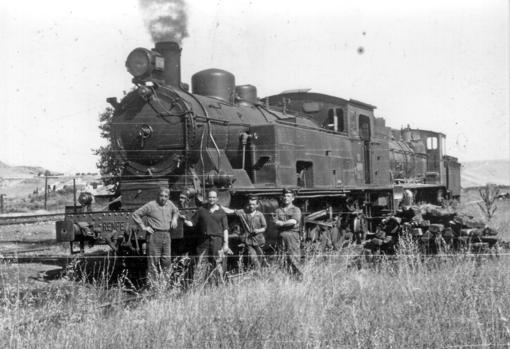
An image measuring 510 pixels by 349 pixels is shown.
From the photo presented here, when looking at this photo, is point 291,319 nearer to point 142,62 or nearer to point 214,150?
point 214,150

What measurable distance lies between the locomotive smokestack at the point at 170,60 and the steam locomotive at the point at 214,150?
0.06ft

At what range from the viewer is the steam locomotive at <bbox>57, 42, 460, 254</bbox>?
898cm

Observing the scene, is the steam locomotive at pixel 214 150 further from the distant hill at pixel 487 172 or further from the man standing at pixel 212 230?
the distant hill at pixel 487 172

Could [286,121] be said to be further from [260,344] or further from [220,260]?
[260,344]

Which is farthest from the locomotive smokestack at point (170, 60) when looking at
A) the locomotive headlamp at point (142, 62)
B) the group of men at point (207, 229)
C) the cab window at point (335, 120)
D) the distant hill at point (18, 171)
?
the distant hill at point (18, 171)

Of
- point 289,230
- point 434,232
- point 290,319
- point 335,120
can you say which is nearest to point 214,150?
point 289,230

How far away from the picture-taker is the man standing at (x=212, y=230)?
7812 millimetres

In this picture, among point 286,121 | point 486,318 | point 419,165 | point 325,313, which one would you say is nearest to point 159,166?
point 286,121

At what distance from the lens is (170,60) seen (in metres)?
10.0

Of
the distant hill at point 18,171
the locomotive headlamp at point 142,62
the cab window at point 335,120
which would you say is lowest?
the cab window at point 335,120

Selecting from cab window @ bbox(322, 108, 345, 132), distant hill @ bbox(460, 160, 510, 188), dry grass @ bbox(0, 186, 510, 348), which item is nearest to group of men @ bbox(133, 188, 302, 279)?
dry grass @ bbox(0, 186, 510, 348)

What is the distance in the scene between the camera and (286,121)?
11.6 metres

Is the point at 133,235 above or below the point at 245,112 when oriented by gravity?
below

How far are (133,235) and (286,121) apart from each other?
434cm
